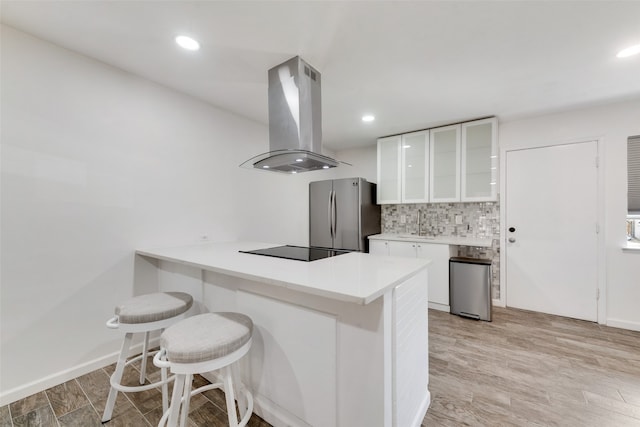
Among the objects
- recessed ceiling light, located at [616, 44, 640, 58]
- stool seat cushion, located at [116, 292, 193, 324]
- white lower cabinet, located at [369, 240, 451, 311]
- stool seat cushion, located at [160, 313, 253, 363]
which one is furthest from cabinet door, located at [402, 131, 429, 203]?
stool seat cushion, located at [116, 292, 193, 324]

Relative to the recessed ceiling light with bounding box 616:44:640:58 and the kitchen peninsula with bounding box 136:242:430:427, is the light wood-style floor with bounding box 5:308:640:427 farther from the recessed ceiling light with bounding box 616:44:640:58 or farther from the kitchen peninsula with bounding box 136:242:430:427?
the recessed ceiling light with bounding box 616:44:640:58

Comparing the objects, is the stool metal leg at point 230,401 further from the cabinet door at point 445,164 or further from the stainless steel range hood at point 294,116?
the cabinet door at point 445,164

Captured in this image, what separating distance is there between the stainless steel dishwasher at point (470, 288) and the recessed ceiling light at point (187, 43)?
132 inches

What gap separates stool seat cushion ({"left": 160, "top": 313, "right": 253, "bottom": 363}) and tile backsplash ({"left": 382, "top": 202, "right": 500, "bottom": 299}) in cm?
324

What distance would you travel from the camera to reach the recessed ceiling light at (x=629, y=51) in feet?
5.85

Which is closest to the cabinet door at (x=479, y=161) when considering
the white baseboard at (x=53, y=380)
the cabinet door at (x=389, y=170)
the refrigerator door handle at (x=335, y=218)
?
the cabinet door at (x=389, y=170)

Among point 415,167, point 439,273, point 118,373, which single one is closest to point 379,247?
point 439,273

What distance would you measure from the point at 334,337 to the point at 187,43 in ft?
6.92

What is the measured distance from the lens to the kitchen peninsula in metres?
1.09

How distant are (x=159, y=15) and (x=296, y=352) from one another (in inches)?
82.7

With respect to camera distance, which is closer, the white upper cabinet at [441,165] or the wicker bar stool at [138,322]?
the wicker bar stool at [138,322]

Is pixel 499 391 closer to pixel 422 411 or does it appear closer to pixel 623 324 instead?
pixel 422 411

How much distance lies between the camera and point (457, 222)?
3590 millimetres

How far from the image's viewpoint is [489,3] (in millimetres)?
1399
